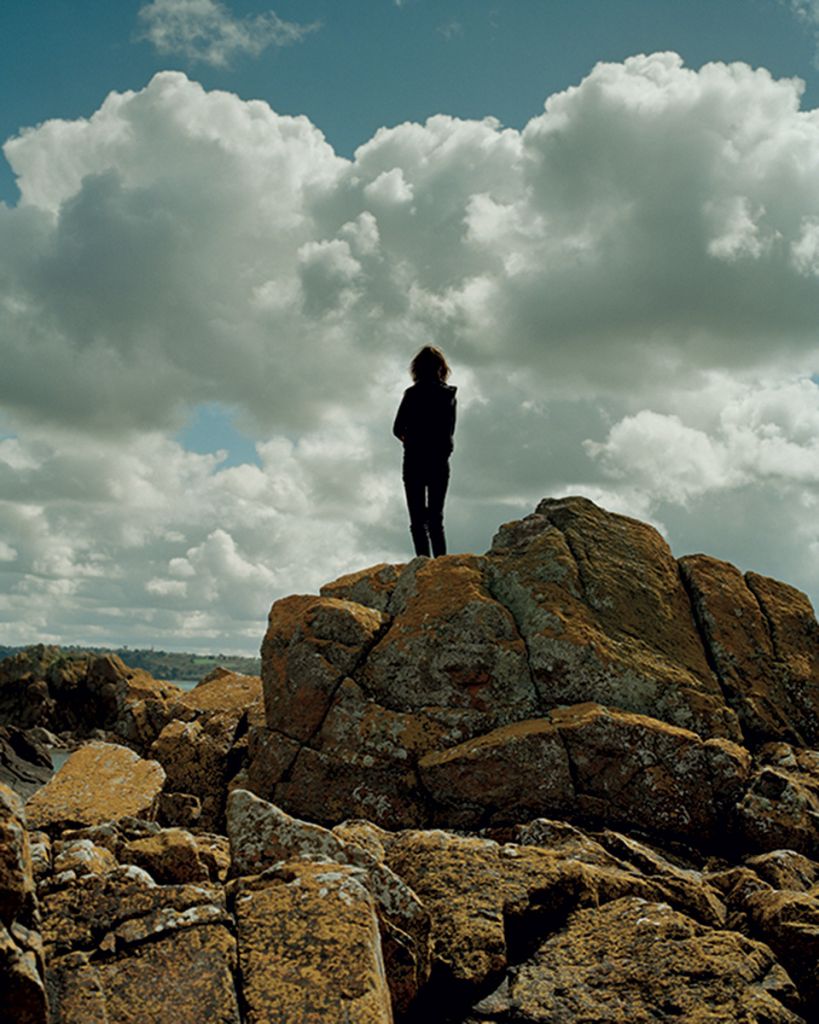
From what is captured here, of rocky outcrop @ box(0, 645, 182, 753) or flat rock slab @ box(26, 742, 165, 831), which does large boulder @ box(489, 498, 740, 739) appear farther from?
rocky outcrop @ box(0, 645, 182, 753)

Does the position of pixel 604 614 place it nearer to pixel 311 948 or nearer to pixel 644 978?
pixel 644 978

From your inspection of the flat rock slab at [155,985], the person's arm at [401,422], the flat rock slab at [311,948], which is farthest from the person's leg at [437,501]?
the flat rock slab at [155,985]

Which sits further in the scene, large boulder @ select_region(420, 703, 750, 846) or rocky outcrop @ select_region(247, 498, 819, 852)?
rocky outcrop @ select_region(247, 498, 819, 852)

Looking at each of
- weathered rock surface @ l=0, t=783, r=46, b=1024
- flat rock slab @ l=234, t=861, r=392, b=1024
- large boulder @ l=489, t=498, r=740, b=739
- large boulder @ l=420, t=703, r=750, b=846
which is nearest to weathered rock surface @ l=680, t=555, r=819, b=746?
large boulder @ l=489, t=498, r=740, b=739

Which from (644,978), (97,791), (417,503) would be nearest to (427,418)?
(417,503)

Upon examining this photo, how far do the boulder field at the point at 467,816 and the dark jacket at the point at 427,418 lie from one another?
9.06 ft

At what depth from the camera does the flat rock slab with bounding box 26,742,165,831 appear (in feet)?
33.5

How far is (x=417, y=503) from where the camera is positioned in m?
18.2

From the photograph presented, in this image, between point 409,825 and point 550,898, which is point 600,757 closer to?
point 409,825

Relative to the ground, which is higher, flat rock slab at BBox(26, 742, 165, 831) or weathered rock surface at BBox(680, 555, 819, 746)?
weathered rock surface at BBox(680, 555, 819, 746)

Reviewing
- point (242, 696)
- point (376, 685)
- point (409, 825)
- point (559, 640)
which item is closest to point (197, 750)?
point (242, 696)

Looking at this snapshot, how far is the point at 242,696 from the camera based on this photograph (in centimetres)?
1794

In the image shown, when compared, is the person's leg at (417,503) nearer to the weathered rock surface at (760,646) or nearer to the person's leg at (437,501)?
the person's leg at (437,501)

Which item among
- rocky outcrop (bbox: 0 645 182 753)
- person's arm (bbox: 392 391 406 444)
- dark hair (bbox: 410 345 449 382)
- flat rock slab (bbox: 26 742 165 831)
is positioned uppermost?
dark hair (bbox: 410 345 449 382)
